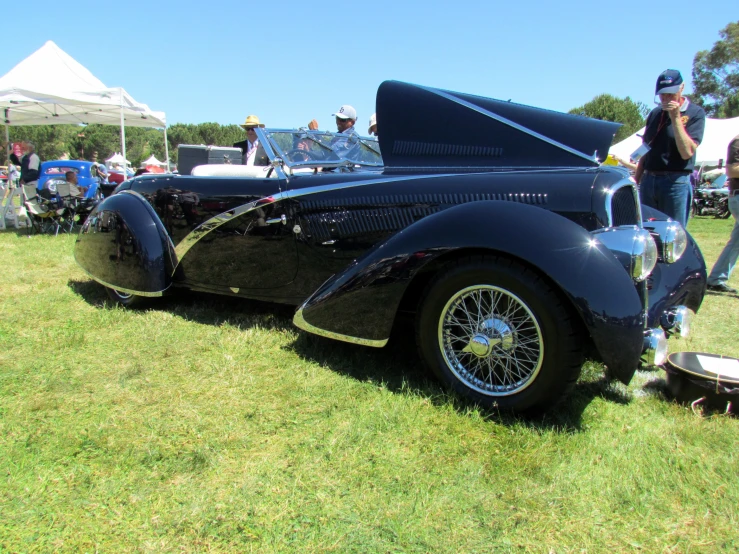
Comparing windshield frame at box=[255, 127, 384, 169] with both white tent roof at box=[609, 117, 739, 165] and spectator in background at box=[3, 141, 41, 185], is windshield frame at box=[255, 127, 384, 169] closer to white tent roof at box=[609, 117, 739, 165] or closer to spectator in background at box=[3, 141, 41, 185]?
spectator in background at box=[3, 141, 41, 185]

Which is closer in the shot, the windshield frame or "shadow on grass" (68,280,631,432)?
"shadow on grass" (68,280,631,432)

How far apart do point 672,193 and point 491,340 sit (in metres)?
3.25

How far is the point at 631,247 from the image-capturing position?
2.29 m

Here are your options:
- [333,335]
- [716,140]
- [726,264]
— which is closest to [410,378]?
[333,335]

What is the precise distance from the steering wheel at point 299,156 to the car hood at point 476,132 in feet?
2.35

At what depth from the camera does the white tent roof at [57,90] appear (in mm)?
10258

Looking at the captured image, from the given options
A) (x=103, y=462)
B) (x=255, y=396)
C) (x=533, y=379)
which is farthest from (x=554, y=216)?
(x=103, y=462)

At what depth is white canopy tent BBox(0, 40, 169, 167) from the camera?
1026 cm

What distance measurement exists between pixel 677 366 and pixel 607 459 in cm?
87

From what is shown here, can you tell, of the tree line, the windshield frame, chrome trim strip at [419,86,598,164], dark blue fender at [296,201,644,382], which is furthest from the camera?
the tree line

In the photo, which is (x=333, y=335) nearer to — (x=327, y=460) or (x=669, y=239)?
(x=327, y=460)

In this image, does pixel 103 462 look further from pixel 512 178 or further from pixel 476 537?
pixel 512 178

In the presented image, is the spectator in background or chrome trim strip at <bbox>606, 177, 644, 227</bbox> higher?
the spectator in background

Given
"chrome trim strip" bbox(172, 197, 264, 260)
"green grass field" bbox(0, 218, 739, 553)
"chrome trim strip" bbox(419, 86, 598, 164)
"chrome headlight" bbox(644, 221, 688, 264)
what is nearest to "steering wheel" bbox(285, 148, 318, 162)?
"chrome trim strip" bbox(172, 197, 264, 260)
